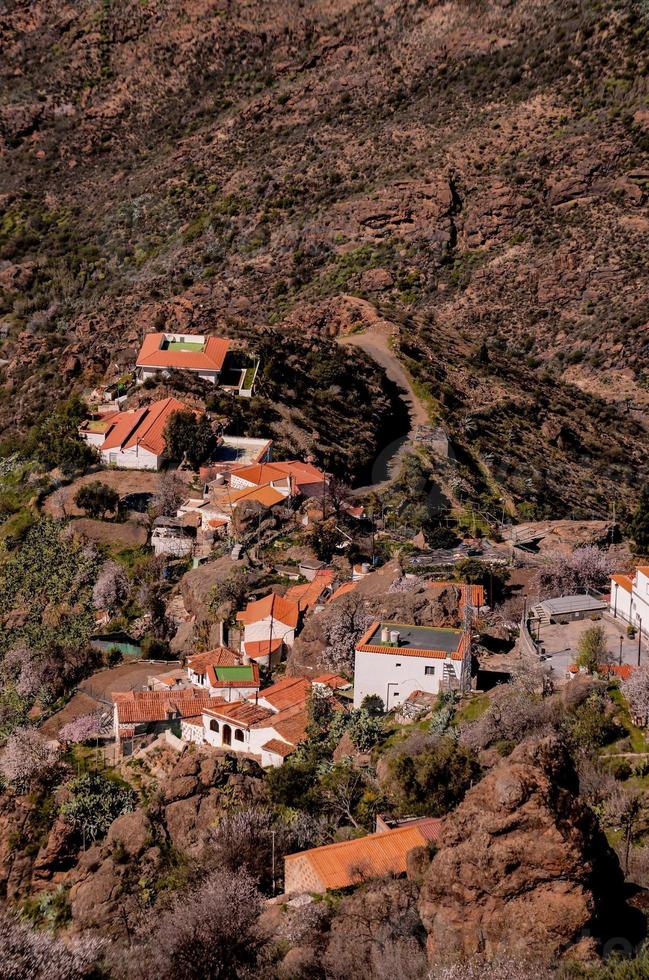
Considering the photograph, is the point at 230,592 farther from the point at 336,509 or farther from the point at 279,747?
the point at 279,747

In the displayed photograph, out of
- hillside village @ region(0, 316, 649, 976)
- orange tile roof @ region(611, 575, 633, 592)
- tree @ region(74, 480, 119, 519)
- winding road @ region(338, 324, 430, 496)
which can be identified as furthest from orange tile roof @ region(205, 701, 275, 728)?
winding road @ region(338, 324, 430, 496)

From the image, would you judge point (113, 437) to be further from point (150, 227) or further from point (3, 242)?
point (3, 242)

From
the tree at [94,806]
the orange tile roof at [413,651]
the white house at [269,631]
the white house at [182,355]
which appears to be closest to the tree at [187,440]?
the white house at [182,355]

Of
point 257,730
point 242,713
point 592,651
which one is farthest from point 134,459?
point 592,651

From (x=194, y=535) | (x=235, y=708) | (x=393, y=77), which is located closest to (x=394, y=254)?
(x=393, y=77)

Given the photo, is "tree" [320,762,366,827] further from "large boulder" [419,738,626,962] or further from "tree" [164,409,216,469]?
"tree" [164,409,216,469]
